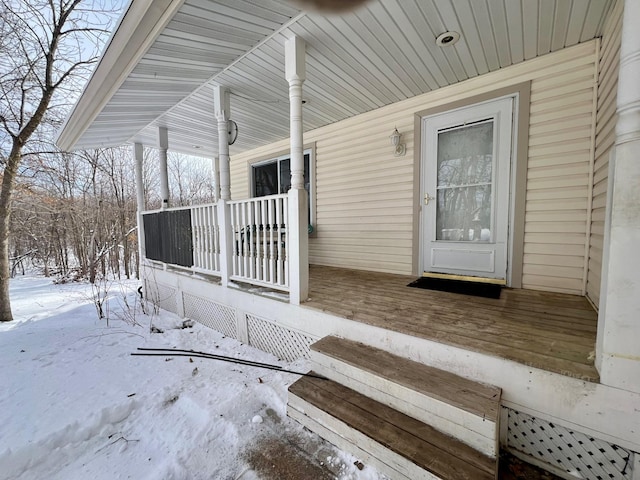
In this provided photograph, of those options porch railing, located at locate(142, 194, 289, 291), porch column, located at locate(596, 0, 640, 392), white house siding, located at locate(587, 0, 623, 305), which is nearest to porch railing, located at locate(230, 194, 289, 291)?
porch railing, located at locate(142, 194, 289, 291)

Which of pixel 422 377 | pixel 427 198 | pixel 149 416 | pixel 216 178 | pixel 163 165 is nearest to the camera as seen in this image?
pixel 422 377

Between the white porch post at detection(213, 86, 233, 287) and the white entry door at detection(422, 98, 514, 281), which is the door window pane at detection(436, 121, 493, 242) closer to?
the white entry door at detection(422, 98, 514, 281)

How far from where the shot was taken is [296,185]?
2.49 metres

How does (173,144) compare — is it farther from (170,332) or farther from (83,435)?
(83,435)

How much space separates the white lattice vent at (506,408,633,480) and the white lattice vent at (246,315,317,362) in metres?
1.53

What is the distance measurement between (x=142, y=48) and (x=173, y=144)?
137 inches

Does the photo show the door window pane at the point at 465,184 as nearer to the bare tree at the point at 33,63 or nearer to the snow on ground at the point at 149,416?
the snow on ground at the point at 149,416

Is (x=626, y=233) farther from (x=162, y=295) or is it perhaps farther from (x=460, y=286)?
(x=162, y=295)

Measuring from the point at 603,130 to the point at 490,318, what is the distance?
1.93 meters

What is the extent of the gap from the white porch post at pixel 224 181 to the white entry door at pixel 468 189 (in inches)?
102

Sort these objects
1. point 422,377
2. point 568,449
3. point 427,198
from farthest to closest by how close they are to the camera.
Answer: point 427,198, point 422,377, point 568,449

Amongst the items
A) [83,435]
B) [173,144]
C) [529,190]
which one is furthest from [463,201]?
[173,144]

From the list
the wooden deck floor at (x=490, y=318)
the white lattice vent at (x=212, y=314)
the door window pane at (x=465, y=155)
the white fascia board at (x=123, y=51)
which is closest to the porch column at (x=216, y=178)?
the white fascia board at (x=123, y=51)

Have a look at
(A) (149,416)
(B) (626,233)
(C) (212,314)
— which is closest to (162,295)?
(C) (212,314)
